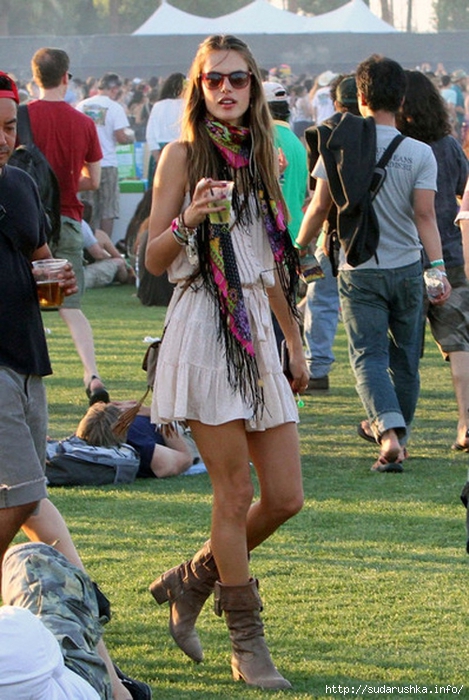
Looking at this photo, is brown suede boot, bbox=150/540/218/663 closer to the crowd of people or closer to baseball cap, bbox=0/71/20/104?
the crowd of people

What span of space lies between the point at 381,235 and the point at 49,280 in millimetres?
3430

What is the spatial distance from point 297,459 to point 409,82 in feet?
12.6

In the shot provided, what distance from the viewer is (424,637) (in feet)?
15.0

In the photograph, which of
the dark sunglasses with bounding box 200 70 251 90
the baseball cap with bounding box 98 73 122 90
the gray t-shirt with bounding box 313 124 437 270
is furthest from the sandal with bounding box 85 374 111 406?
the baseball cap with bounding box 98 73 122 90

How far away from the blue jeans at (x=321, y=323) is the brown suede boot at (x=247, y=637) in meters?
5.47

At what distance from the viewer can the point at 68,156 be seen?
8.99 metres

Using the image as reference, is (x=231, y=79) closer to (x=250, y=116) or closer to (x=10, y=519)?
(x=250, y=116)

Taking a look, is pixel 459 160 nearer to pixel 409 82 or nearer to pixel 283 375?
pixel 409 82

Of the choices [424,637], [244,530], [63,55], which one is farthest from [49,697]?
[63,55]

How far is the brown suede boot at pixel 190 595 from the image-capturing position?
14.4 ft

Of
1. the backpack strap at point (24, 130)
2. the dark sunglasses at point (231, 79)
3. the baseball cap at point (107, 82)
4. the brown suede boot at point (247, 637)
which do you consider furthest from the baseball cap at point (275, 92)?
the baseball cap at point (107, 82)

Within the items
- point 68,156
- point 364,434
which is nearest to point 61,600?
point 364,434

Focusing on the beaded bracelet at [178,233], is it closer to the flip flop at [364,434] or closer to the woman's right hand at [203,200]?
the woman's right hand at [203,200]

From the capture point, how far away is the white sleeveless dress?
13.4 ft
